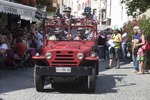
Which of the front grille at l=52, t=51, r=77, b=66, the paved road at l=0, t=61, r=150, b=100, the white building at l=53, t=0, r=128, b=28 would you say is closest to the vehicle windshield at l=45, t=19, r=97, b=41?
the front grille at l=52, t=51, r=77, b=66

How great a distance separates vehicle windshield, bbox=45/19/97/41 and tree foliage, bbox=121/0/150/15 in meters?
7.56

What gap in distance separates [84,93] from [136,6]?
10.3 metres

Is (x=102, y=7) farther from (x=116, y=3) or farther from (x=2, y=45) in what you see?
(x=2, y=45)

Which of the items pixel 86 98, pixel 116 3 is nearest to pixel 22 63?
pixel 86 98

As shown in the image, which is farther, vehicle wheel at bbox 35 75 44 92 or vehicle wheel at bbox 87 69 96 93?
vehicle wheel at bbox 35 75 44 92

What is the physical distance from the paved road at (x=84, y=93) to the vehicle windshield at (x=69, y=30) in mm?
1460

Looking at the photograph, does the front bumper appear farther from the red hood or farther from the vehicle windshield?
the vehicle windshield

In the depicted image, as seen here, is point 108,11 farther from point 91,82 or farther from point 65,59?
point 91,82

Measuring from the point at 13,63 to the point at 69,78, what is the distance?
6336 mm

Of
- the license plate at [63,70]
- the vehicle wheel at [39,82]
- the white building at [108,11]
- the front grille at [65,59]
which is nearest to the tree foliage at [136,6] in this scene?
the front grille at [65,59]

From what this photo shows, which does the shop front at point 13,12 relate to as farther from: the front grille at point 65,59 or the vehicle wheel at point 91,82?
the vehicle wheel at point 91,82

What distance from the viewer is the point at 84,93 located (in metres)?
11.7

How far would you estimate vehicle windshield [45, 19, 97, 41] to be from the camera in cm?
1298

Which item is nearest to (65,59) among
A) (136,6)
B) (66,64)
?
(66,64)
